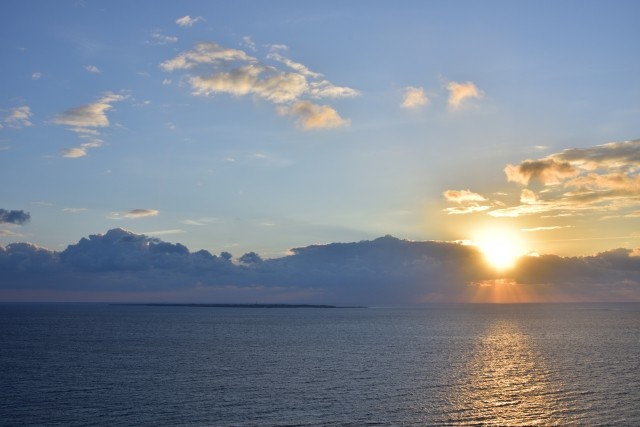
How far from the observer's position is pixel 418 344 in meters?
141

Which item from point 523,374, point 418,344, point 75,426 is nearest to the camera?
point 75,426

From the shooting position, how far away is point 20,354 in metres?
113

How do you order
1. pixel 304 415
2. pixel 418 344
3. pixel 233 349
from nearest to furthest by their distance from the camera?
1. pixel 304 415
2. pixel 233 349
3. pixel 418 344

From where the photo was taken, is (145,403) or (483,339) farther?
(483,339)

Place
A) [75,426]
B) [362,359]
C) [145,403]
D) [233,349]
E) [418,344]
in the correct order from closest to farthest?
[75,426]
[145,403]
[362,359]
[233,349]
[418,344]

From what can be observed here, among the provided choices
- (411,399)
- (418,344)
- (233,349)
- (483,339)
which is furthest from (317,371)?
(483,339)

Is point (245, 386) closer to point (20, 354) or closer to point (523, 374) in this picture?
point (523, 374)

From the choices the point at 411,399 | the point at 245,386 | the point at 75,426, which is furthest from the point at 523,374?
the point at 75,426

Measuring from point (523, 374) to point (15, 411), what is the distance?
2558 inches

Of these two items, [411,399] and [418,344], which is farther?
[418,344]

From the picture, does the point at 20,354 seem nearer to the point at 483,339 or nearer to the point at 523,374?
the point at 523,374

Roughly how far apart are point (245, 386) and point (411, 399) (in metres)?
20.6

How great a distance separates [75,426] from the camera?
5412 cm

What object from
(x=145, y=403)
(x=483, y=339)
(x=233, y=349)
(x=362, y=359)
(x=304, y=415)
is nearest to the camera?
(x=304, y=415)
